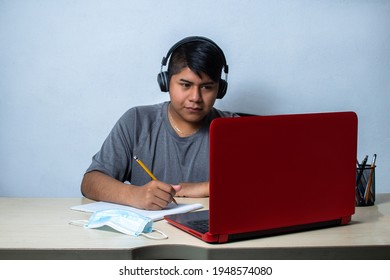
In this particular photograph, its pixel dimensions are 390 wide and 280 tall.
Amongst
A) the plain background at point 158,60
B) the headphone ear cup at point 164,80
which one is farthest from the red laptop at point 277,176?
the plain background at point 158,60

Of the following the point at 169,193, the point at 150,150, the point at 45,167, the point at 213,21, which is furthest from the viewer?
the point at 45,167

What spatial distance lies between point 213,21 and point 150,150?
0.79 m

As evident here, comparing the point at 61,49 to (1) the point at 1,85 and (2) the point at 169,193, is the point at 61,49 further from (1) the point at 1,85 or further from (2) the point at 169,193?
(2) the point at 169,193

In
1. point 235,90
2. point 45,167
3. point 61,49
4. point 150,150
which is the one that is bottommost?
point 45,167

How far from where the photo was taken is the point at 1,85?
2586mm

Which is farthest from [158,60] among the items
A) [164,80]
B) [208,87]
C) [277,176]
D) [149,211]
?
[277,176]

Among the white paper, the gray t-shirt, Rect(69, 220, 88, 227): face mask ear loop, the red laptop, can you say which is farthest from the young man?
the red laptop

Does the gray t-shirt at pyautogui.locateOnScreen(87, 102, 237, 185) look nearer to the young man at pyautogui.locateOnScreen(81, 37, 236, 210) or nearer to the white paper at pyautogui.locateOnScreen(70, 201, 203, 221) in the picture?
the young man at pyautogui.locateOnScreen(81, 37, 236, 210)

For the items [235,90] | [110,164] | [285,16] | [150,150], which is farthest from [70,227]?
[285,16]

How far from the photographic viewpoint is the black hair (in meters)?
1.82

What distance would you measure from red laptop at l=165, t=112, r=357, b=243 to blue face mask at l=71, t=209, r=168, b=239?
8cm

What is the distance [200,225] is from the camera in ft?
4.17

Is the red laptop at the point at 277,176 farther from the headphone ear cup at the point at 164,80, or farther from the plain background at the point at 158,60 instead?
the plain background at the point at 158,60
